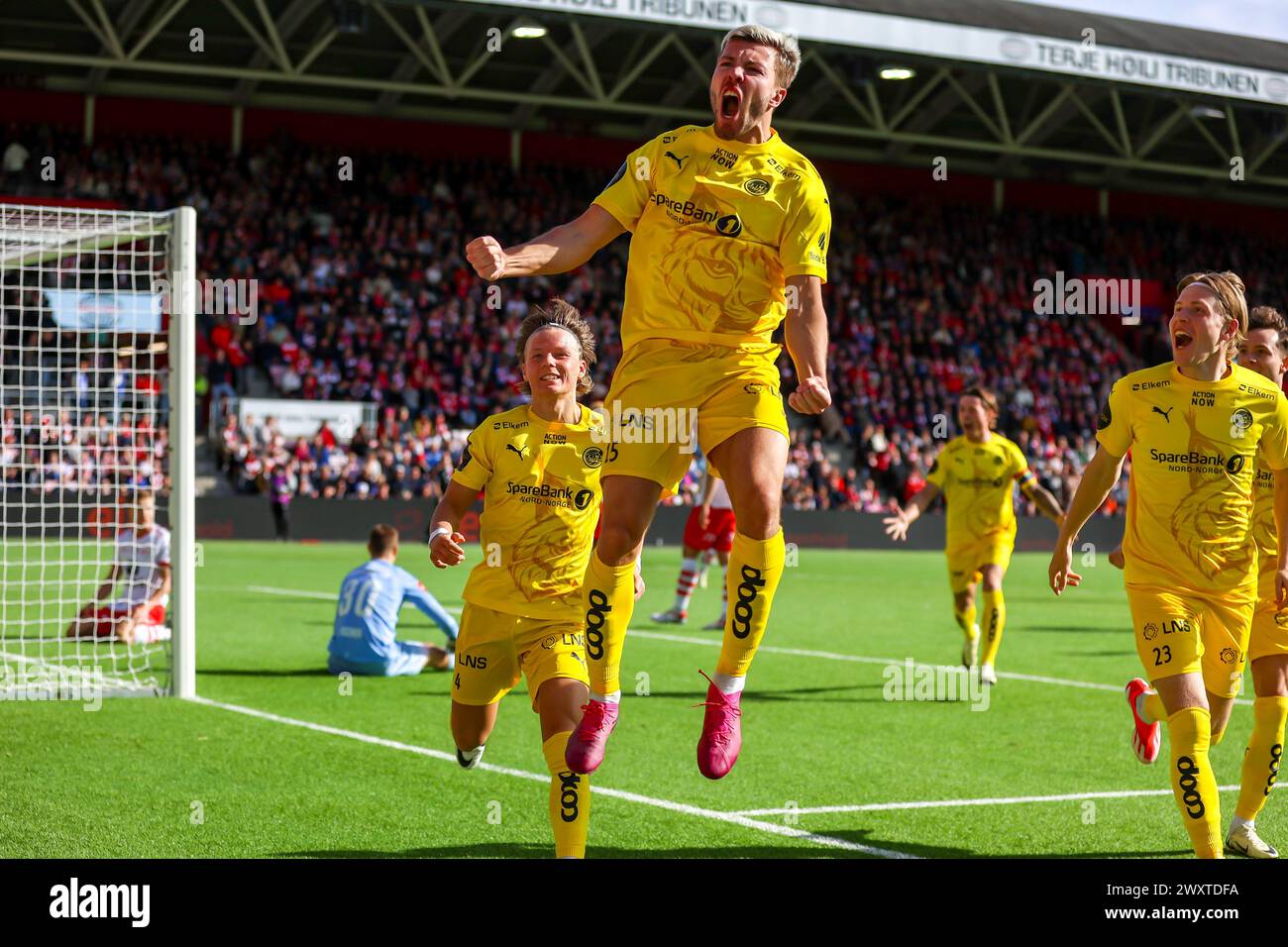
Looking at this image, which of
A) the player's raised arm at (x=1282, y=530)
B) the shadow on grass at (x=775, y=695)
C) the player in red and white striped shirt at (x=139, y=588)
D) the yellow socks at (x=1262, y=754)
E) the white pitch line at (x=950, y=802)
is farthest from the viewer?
the player in red and white striped shirt at (x=139, y=588)

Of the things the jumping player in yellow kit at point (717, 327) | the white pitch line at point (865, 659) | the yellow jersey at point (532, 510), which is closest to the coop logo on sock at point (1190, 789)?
the jumping player in yellow kit at point (717, 327)

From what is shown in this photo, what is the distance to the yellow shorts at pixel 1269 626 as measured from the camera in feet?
21.8

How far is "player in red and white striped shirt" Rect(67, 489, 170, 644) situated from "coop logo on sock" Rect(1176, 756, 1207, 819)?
9460mm

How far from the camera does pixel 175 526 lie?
10.8 meters

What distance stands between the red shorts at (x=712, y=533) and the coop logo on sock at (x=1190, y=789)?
1061cm

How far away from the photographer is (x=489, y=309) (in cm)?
3725

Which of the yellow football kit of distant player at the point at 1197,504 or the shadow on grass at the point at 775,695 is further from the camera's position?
the shadow on grass at the point at 775,695

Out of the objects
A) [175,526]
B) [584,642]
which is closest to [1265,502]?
[584,642]

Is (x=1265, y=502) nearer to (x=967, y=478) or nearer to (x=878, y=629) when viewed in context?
(x=967, y=478)

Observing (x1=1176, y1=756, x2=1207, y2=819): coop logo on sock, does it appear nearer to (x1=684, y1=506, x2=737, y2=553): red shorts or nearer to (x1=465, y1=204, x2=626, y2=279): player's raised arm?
(x1=465, y1=204, x2=626, y2=279): player's raised arm

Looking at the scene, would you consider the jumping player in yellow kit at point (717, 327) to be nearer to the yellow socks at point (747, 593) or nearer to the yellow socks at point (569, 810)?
the yellow socks at point (747, 593)

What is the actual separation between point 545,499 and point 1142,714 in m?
3.13

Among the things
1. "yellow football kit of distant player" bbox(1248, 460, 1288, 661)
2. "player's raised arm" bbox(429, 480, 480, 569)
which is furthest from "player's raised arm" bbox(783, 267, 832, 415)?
"yellow football kit of distant player" bbox(1248, 460, 1288, 661)

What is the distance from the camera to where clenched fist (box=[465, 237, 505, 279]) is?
4.86 m
